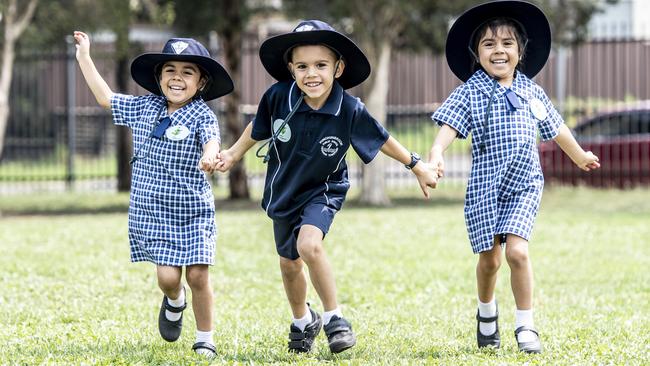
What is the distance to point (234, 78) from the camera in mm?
16812

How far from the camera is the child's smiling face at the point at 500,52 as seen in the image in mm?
5484

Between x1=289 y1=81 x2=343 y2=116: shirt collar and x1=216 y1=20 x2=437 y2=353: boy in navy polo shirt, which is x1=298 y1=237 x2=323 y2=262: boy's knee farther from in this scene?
x1=289 y1=81 x2=343 y2=116: shirt collar

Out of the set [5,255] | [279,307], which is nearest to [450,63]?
[279,307]

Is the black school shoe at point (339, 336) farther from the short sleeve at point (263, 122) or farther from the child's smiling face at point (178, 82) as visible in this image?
the child's smiling face at point (178, 82)

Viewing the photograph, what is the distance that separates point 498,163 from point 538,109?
0.37 metres

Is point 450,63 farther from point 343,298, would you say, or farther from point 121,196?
point 121,196

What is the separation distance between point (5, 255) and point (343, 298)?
384cm

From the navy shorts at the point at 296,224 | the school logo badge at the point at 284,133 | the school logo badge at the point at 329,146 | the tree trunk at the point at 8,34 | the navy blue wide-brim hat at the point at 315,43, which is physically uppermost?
the tree trunk at the point at 8,34

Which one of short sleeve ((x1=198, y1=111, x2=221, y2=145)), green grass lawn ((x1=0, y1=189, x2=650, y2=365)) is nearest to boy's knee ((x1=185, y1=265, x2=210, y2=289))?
green grass lawn ((x1=0, y1=189, x2=650, y2=365))

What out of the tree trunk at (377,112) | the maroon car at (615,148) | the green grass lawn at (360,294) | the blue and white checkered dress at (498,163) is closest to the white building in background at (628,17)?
the maroon car at (615,148)

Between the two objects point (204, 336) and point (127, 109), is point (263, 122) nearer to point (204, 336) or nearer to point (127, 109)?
point (127, 109)

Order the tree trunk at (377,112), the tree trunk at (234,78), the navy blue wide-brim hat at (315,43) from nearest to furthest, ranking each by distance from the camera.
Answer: the navy blue wide-brim hat at (315,43), the tree trunk at (377,112), the tree trunk at (234,78)

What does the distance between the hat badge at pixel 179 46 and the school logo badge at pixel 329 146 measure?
2.72 feet

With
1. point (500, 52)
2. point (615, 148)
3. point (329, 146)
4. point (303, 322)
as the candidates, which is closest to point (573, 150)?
Answer: point (500, 52)
